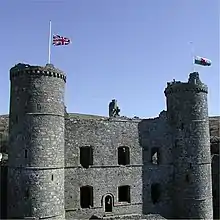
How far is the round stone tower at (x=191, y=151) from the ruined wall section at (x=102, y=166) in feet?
11.2

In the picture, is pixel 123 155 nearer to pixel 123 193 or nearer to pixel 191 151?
pixel 123 193

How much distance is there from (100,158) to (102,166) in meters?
0.60

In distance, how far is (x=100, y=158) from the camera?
25344mm

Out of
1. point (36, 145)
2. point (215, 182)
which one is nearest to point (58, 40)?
point (36, 145)

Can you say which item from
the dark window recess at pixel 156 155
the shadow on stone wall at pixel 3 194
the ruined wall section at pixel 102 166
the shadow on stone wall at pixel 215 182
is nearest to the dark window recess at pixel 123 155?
the ruined wall section at pixel 102 166

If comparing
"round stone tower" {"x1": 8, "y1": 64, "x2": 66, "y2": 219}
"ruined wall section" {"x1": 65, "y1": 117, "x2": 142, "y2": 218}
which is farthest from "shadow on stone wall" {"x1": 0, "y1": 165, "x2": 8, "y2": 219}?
"ruined wall section" {"x1": 65, "y1": 117, "x2": 142, "y2": 218}

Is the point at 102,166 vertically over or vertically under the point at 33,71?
under

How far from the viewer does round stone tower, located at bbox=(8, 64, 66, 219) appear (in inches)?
822

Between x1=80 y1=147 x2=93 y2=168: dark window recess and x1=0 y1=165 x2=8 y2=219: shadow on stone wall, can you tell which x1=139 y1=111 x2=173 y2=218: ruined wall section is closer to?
x1=80 y1=147 x2=93 y2=168: dark window recess

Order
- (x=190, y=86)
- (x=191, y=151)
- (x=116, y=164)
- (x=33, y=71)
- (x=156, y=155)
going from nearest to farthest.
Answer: (x=33, y=71), (x=116, y=164), (x=191, y=151), (x=190, y=86), (x=156, y=155)

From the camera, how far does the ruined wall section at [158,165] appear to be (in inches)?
1075

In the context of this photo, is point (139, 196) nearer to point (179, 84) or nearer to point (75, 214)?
point (75, 214)

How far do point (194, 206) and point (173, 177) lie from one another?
278 cm

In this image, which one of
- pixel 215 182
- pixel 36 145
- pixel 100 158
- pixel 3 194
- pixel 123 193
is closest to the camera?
pixel 36 145
